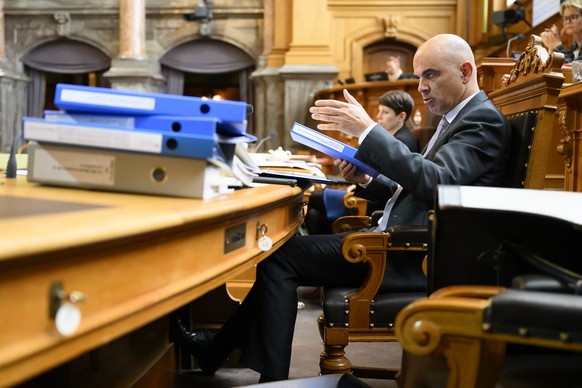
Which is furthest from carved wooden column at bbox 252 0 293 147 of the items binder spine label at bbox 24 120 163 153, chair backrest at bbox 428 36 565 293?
binder spine label at bbox 24 120 163 153

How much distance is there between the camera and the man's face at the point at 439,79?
7.48 ft

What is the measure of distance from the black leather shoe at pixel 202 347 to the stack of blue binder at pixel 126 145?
1.14m

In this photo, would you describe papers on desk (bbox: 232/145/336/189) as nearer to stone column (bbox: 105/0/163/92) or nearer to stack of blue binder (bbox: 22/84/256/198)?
stack of blue binder (bbox: 22/84/256/198)

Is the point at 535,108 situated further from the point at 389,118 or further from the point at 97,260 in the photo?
the point at 389,118

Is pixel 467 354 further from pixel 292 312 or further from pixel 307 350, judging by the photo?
pixel 307 350

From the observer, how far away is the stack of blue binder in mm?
1125

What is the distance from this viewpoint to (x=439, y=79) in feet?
7.52

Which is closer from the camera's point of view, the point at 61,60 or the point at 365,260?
the point at 365,260

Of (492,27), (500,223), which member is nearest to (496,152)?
(500,223)

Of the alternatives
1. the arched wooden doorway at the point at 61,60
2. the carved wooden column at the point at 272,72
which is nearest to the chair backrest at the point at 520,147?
the carved wooden column at the point at 272,72

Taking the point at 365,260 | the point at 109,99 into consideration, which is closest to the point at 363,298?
the point at 365,260

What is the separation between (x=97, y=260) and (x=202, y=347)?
162 cm

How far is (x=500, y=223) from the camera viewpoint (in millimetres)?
1168

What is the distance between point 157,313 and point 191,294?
4.3 inches
